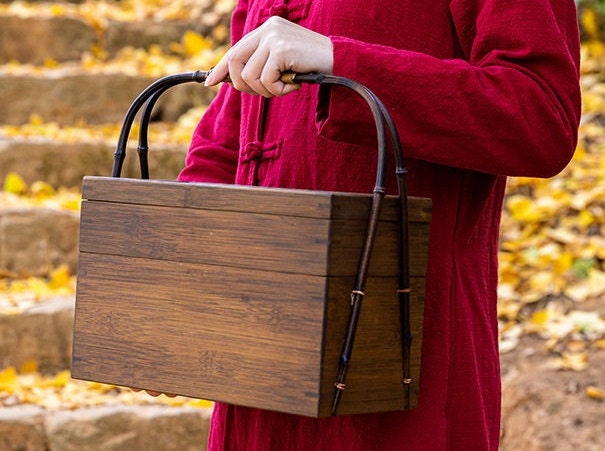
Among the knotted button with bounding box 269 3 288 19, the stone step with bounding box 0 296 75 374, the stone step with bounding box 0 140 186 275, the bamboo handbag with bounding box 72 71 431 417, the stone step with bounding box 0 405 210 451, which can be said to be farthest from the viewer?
the stone step with bounding box 0 140 186 275

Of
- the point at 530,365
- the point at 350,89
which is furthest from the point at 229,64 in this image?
the point at 530,365

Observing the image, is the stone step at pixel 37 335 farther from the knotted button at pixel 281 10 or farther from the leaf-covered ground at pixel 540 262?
the knotted button at pixel 281 10

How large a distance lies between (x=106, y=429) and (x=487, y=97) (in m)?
2.03

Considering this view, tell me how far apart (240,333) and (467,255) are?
1.08ft

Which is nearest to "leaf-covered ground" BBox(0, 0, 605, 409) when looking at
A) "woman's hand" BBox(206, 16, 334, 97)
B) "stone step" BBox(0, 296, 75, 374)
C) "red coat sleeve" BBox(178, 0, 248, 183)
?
"stone step" BBox(0, 296, 75, 374)

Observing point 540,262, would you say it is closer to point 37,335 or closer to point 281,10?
point 37,335

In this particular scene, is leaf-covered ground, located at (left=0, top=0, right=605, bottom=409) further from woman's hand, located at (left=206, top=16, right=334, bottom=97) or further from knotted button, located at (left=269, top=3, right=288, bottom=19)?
woman's hand, located at (left=206, top=16, right=334, bottom=97)

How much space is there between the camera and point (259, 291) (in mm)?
1084

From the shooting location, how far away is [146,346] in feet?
3.85

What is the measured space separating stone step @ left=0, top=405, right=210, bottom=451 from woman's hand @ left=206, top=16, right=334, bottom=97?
189 centimetres

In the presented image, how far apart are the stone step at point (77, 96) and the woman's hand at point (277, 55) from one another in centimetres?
342

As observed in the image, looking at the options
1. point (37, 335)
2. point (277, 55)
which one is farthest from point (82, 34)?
point (277, 55)

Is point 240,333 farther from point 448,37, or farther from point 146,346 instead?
point 448,37

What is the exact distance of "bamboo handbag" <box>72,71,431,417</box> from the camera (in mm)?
1042
